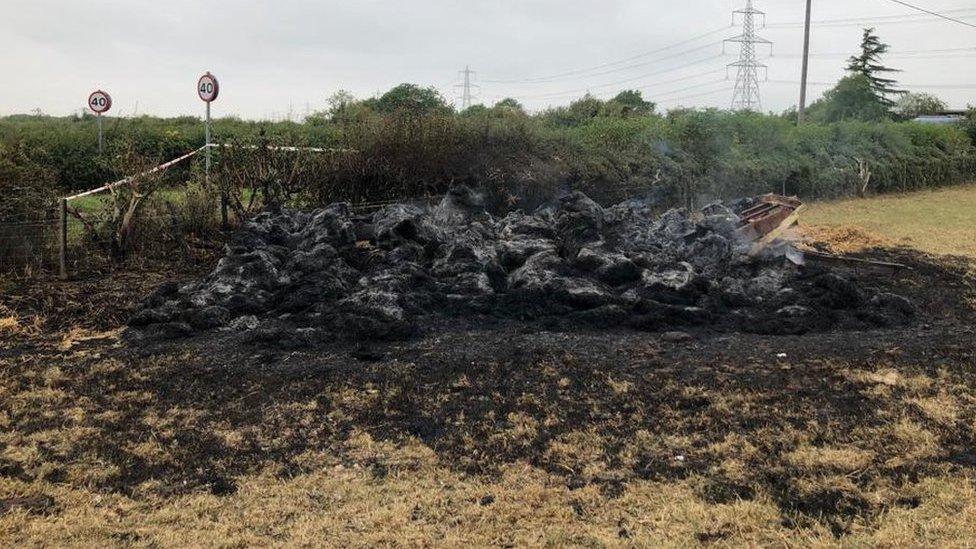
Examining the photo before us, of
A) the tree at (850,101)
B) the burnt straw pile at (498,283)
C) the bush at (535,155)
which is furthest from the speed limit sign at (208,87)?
the tree at (850,101)

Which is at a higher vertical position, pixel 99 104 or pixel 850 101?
pixel 850 101

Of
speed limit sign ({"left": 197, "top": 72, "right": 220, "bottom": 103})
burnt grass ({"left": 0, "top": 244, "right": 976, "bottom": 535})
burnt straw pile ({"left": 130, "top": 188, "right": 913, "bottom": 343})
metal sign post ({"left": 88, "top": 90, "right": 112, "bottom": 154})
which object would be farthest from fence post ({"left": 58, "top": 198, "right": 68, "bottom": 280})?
metal sign post ({"left": 88, "top": 90, "right": 112, "bottom": 154})

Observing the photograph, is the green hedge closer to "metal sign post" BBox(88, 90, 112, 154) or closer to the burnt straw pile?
"metal sign post" BBox(88, 90, 112, 154)

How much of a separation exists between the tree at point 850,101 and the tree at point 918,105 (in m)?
4.26

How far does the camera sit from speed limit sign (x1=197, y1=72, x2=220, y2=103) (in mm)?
10305

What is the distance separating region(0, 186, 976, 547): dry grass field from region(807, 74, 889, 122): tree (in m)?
38.1

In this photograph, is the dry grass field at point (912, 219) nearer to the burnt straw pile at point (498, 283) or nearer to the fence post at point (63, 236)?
the burnt straw pile at point (498, 283)

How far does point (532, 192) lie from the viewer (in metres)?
11.3

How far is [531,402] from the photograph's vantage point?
4.59m

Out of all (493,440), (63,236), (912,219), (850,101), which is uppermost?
(850,101)

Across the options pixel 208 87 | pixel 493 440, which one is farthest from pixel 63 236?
pixel 493 440

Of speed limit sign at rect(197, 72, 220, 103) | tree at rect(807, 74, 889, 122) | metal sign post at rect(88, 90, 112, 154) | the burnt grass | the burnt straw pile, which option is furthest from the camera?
tree at rect(807, 74, 889, 122)

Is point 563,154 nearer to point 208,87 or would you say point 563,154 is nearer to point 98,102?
point 208,87

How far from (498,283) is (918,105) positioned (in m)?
49.8
